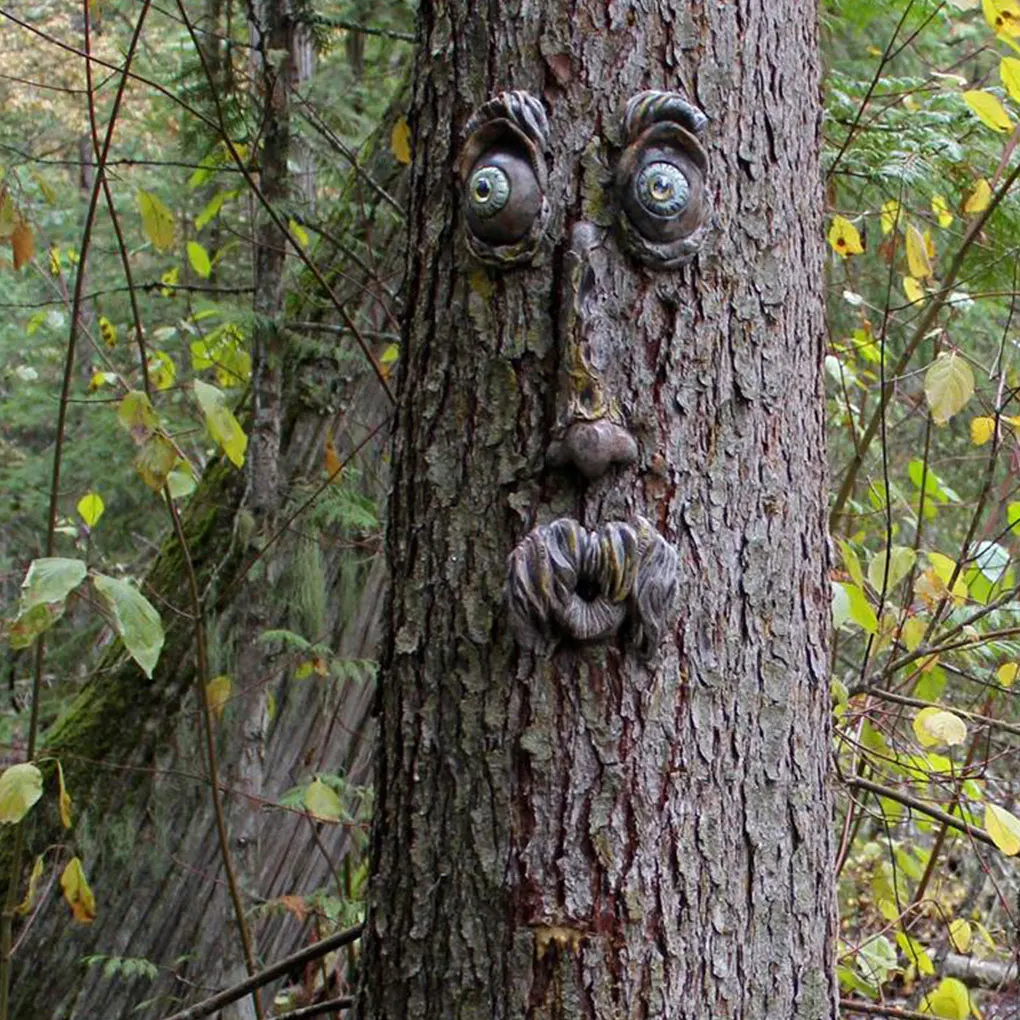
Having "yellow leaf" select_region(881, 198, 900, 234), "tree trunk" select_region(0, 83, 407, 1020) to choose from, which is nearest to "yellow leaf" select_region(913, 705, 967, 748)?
"yellow leaf" select_region(881, 198, 900, 234)

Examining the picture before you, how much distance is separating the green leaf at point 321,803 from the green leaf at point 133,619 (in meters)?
0.77

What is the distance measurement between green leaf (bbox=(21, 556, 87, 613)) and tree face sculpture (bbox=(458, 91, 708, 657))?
0.83 meters

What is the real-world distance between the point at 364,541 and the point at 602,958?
8.10 ft

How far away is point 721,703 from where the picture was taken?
1449mm

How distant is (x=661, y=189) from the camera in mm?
1430

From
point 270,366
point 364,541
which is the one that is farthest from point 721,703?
point 364,541

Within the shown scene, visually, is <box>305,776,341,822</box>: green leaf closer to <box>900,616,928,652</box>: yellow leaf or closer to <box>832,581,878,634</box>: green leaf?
<box>832,581,878,634</box>: green leaf

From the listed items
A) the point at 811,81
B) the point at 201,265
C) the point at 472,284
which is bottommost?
the point at 472,284

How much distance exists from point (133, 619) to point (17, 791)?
41cm

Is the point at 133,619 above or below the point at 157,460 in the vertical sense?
below

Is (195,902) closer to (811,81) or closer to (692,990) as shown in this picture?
(692,990)

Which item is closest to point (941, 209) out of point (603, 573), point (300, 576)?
point (300, 576)

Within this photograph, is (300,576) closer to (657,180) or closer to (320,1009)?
(320,1009)

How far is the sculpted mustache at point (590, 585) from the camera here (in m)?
1.39
